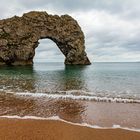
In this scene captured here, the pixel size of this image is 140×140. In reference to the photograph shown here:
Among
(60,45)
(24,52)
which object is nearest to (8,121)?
(24,52)

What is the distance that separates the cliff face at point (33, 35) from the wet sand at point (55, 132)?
259 ft

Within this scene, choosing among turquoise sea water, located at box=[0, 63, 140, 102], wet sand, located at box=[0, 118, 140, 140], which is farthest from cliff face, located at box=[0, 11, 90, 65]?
wet sand, located at box=[0, 118, 140, 140]

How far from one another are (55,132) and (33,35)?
268 feet

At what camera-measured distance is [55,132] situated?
7.86m

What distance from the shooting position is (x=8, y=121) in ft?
31.1

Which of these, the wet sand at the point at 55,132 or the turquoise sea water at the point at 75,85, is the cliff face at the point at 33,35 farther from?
the wet sand at the point at 55,132

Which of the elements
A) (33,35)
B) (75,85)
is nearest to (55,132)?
(75,85)

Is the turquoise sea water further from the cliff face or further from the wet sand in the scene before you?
the cliff face

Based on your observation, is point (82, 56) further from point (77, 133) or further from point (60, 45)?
point (77, 133)

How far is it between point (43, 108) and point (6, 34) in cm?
7772

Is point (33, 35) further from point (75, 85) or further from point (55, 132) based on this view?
point (55, 132)

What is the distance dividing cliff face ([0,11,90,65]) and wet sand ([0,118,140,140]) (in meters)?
78.8

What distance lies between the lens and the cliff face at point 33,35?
3381 inches

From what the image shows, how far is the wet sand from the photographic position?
7.36 m
